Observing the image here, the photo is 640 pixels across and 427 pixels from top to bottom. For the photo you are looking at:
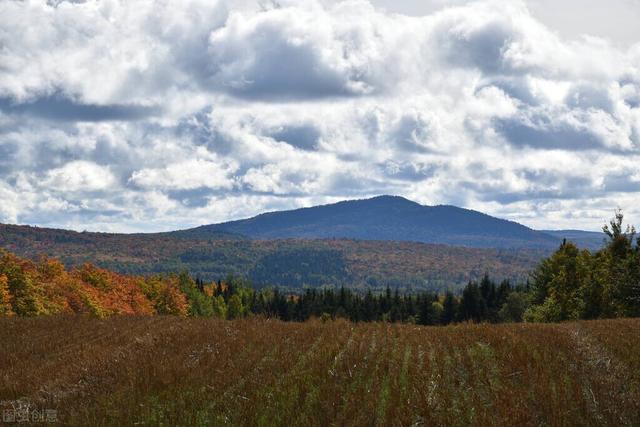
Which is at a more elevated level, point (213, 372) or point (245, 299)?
point (213, 372)

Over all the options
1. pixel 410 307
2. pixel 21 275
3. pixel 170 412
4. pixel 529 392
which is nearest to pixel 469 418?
pixel 529 392

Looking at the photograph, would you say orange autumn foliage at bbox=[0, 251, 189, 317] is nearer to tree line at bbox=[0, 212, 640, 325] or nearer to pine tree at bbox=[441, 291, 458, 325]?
tree line at bbox=[0, 212, 640, 325]

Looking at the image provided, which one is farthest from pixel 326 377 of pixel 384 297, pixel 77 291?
pixel 384 297

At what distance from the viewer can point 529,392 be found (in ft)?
40.4

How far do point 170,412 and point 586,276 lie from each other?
204ft

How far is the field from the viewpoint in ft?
36.3

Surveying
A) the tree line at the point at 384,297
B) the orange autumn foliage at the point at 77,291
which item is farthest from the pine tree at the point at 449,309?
the orange autumn foliage at the point at 77,291

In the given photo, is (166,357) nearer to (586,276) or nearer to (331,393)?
(331,393)

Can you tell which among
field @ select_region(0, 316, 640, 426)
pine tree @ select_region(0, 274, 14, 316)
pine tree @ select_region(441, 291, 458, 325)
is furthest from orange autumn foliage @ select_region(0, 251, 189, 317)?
pine tree @ select_region(441, 291, 458, 325)

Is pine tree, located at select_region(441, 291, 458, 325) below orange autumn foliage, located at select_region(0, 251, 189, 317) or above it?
below

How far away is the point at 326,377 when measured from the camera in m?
14.4

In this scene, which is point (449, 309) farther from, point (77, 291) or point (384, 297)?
point (77, 291)

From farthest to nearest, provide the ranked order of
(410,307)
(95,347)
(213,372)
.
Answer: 1. (410,307)
2. (95,347)
3. (213,372)

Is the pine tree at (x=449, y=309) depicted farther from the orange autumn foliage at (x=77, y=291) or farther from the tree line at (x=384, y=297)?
the orange autumn foliage at (x=77, y=291)
